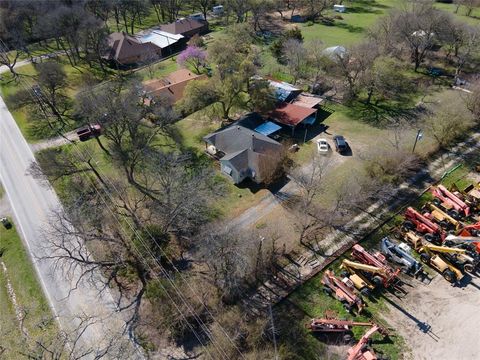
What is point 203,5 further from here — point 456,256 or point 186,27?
point 456,256

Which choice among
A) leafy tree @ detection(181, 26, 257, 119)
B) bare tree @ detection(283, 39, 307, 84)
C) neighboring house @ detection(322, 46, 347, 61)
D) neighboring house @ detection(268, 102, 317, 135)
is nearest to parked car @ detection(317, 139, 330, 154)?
neighboring house @ detection(268, 102, 317, 135)

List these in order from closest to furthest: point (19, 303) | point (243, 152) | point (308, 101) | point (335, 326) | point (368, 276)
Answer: point (335, 326)
point (19, 303)
point (368, 276)
point (243, 152)
point (308, 101)

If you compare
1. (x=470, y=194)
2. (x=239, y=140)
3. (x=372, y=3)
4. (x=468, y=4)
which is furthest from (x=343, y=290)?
(x=372, y=3)

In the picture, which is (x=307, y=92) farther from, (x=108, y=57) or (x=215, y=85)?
(x=108, y=57)

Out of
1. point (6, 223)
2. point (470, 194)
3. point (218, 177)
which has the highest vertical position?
point (470, 194)

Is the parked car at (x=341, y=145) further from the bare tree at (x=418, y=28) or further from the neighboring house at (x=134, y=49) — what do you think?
the neighboring house at (x=134, y=49)

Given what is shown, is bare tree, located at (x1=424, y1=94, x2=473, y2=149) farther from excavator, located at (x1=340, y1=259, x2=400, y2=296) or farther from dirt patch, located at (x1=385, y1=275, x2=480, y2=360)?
excavator, located at (x1=340, y1=259, x2=400, y2=296)
